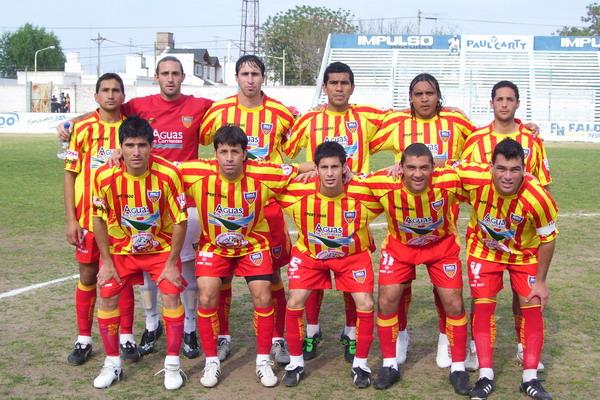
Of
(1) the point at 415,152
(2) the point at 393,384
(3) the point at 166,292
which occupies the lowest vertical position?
(2) the point at 393,384

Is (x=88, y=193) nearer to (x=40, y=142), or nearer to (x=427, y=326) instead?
(x=427, y=326)

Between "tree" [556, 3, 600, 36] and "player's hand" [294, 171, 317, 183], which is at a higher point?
"tree" [556, 3, 600, 36]

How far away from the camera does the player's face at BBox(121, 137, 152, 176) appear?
505 centimetres

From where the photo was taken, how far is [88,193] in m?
5.70

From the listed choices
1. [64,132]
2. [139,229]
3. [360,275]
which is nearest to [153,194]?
[139,229]

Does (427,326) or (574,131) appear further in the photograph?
(574,131)

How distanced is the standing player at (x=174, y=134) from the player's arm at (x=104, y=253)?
30.5 inches

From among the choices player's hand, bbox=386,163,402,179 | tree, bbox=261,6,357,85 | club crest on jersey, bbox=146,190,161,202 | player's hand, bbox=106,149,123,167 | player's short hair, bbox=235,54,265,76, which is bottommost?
club crest on jersey, bbox=146,190,161,202

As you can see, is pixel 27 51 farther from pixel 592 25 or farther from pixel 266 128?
pixel 266 128

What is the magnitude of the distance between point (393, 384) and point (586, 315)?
2493 millimetres

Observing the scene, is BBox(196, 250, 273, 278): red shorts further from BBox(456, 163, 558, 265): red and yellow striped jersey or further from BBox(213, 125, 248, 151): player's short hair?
BBox(456, 163, 558, 265): red and yellow striped jersey

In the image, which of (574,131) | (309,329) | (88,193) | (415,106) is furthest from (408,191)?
(574,131)

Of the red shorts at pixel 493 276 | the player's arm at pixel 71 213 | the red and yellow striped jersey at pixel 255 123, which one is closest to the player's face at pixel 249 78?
the red and yellow striped jersey at pixel 255 123

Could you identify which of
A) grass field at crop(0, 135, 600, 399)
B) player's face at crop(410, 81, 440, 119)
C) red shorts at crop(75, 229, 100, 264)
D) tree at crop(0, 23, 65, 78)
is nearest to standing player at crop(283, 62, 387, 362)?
grass field at crop(0, 135, 600, 399)
